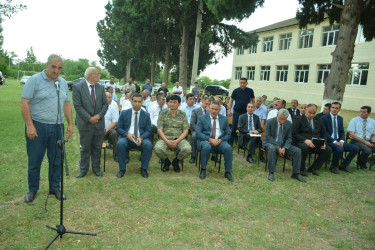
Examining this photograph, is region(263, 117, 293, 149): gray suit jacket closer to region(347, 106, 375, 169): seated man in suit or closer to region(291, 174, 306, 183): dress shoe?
region(291, 174, 306, 183): dress shoe

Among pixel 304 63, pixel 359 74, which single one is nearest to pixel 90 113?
pixel 359 74

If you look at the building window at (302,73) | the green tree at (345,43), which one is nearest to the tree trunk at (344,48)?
the green tree at (345,43)

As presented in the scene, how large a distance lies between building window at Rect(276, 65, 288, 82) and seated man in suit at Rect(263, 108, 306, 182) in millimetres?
23876

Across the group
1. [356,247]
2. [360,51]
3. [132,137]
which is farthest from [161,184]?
[360,51]

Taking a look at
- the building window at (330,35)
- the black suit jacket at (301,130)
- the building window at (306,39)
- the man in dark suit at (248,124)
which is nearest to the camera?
the black suit jacket at (301,130)

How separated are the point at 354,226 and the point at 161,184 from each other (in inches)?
120

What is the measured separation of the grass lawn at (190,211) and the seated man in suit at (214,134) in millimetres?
505

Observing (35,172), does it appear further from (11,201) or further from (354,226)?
(354,226)

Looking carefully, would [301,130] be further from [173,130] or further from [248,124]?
[173,130]

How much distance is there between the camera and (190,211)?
3895mm

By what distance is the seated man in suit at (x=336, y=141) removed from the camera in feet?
20.8

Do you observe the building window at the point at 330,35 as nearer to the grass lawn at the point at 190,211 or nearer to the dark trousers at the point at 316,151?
the dark trousers at the point at 316,151

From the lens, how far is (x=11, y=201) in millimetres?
3889

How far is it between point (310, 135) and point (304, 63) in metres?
22.1
